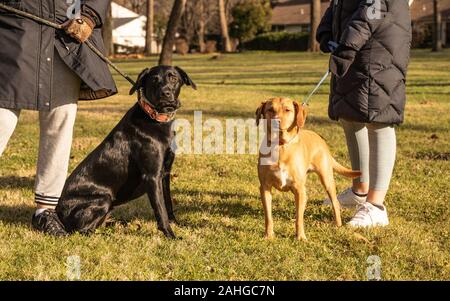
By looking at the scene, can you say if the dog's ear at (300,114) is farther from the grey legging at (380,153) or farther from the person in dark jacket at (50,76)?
the person in dark jacket at (50,76)

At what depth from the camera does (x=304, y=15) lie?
71.0m

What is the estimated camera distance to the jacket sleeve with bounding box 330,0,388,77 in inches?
170

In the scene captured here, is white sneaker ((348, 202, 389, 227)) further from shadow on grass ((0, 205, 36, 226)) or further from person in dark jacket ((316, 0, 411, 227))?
shadow on grass ((0, 205, 36, 226))

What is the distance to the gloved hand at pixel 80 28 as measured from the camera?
4102mm

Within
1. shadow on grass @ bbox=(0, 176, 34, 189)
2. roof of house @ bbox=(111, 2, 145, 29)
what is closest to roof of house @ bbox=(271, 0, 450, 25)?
roof of house @ bbox=(111, 2, 145, 29)

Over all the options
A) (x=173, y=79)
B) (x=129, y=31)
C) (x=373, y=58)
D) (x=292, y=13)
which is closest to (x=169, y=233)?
(x=173, y=79)

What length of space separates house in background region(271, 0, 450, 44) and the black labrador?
5138cm

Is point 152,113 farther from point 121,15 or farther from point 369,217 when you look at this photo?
point 121,15

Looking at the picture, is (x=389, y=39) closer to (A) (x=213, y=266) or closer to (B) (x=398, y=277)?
(B) (x=398, y=277)

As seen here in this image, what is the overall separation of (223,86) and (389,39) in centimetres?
1391

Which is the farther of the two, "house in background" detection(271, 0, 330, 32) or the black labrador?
"house in background" detection(271, 0, 330, 32)

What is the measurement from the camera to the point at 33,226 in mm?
4574

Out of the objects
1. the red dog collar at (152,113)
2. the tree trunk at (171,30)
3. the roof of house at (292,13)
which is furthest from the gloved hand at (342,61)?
the roof of house at (292,13)
